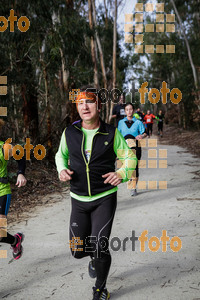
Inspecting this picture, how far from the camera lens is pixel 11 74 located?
8586 millimetres

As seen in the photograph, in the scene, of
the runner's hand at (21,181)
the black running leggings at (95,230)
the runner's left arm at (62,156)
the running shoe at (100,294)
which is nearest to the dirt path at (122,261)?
the running shoe at (100,294)

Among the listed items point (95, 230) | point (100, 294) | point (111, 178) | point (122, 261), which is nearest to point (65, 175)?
point (111, 178)

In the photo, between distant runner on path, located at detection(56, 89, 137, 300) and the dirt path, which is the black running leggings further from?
the dirt path

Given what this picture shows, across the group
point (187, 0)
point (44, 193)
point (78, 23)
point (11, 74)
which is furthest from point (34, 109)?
point (187, 0)

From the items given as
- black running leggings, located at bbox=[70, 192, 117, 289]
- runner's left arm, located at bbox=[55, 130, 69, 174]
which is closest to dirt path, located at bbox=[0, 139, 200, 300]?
black running leggings, located at bbox=[70, 192, 117, 289]

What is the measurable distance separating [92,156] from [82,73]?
10.9 m

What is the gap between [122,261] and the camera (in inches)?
149

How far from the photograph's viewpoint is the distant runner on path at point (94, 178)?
2854 millimetres

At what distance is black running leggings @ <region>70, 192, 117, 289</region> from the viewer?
2836mm

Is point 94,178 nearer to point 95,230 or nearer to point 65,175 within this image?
point 65,175

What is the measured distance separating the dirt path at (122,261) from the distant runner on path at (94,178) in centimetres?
46

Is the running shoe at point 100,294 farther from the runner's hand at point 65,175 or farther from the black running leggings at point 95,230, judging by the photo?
the runner's hand at point 65,175

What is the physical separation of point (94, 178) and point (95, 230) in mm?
459

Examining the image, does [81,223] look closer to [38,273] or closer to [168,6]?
[38,273]
